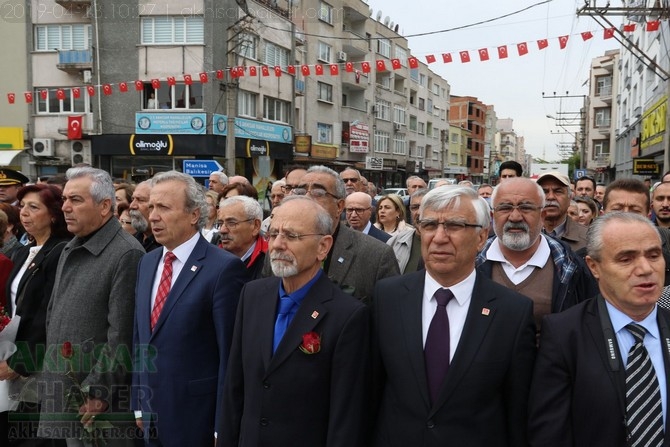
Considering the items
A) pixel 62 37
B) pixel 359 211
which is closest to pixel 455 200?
pixel 359 211

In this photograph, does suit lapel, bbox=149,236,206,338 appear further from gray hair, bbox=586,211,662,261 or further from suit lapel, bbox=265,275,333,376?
gray hair, bbox=586,211,662,261

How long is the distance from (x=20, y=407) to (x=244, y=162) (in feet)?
80.0

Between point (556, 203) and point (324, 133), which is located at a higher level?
point (324, 133)

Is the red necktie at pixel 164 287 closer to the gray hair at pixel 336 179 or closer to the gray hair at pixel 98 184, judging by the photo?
the gray hair at pixel 98 184

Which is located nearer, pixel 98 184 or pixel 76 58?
pixel 98 184

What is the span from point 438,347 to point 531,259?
1.08 m

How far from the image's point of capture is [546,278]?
3.28 metres

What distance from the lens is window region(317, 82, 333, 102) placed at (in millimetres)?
36812

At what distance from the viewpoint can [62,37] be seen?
2530 cm

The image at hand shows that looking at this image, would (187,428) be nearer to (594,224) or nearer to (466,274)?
(466,274)

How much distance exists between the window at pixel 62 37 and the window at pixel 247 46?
685 cm

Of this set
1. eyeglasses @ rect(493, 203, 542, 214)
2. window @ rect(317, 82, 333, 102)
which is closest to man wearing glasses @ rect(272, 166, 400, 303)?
eyeglasses @ rect(493, 203, 542, 214)

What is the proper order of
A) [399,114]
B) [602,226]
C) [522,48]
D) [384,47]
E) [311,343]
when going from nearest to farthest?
[602,226] → [311,343] → [522,48] → [384,47] → [399,114]

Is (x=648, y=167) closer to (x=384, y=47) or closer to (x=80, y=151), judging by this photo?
(x=80, y=151)
